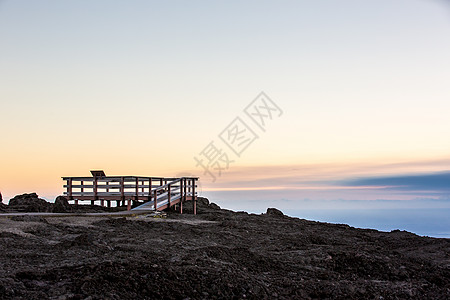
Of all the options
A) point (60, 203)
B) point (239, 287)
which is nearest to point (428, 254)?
point (239, 287)

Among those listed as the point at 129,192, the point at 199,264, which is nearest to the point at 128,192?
the point at 129,192

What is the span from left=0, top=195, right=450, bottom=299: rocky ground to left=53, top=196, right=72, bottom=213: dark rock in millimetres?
6167

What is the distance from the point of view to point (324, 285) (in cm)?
808

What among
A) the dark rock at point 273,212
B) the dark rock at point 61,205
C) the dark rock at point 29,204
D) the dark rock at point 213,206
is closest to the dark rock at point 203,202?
the dark rock at point 213,206

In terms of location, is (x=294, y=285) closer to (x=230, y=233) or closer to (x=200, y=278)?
(x=200, y=278)

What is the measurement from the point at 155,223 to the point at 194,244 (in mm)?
4459

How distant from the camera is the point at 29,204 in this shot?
2339 cm

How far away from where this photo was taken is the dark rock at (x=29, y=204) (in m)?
21.8

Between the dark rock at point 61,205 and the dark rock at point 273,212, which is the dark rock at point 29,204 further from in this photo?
the dark rock at point 273,212

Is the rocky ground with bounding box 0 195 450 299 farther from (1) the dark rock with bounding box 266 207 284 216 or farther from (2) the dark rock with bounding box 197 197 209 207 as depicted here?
(2) the dark rock with bounding box 197 197 209 207

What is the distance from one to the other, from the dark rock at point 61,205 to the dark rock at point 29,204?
30cm

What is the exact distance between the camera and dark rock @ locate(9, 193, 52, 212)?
858 inches

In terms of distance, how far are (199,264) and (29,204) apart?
688 inches

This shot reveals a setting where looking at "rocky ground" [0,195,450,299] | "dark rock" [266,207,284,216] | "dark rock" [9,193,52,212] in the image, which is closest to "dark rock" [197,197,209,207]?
"dark rock" [266,207,284,216]
